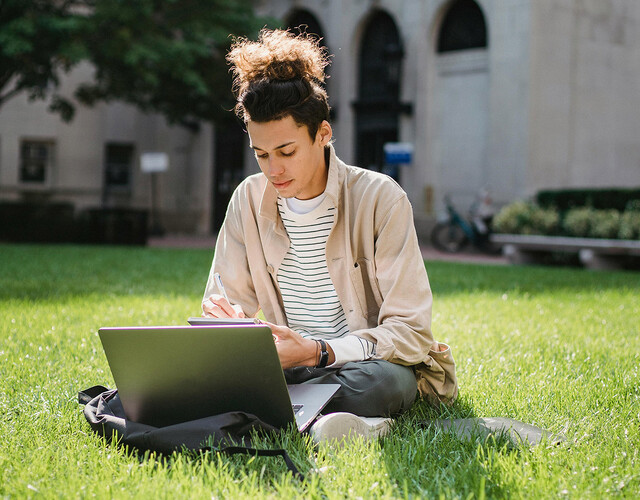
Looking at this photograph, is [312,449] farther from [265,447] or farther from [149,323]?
[149,323]

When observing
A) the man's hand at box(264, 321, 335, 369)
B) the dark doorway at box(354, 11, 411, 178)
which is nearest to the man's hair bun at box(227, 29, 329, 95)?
the man's hand at box(264, 321, 335, 369)

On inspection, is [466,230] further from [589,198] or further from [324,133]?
[324,133]

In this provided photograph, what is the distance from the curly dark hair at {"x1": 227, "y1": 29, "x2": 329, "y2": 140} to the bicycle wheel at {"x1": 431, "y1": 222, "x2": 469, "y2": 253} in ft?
50.5

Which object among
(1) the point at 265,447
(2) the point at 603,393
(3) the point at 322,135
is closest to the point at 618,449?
(2) the point at 603,393

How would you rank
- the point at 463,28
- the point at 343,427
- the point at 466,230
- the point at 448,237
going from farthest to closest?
the point at 463,28, the point at 448,237, the point at 466,230, the point at 343,427

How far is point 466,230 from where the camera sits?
17.9 m

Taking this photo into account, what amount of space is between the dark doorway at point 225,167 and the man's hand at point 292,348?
2259 cm

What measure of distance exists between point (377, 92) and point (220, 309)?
61.6 feet

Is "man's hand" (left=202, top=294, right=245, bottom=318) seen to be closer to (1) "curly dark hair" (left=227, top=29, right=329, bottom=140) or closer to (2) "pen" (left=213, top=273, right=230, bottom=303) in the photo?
(2) "pen" (left=213, top=273, right=230, bottom=303)

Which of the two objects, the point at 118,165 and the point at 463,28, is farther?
the point at 118,165

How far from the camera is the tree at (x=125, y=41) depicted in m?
16.0

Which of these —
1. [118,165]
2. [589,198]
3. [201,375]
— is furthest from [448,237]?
[201,375]

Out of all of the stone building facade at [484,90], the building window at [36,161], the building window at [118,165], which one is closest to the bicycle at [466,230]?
the stone building facade at [484,90]

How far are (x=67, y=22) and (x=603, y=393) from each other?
570 inches
